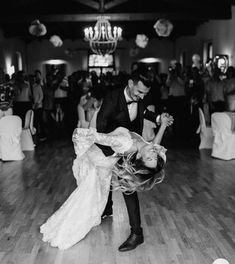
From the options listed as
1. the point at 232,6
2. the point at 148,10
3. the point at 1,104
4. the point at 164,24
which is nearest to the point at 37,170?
the point at 1,104

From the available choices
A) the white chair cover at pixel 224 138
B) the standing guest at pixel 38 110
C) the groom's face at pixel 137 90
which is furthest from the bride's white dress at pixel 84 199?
the standing guest at pixel 38 110

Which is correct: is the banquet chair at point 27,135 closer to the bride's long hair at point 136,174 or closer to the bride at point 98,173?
the bride at point 98,173

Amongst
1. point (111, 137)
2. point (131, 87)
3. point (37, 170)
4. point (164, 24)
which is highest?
point (164, 24)

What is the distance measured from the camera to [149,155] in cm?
308

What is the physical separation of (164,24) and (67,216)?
8506mm

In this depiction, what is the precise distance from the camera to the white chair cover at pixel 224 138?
659 centimetres

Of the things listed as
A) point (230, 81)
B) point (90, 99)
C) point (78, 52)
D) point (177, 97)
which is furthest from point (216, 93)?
point (78, 52)

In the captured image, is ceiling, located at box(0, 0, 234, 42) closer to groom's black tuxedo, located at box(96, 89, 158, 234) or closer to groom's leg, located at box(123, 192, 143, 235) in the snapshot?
groom's black tuxedo, located at box(96, 89, 158, 234)

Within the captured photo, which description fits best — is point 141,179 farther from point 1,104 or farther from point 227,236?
point 1,104

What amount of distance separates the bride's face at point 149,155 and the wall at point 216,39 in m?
8.77

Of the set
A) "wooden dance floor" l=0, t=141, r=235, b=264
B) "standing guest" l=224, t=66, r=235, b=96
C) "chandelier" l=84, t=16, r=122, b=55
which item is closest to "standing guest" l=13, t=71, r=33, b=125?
"wooden dance floor" l=0, t=141, r=235, b=264

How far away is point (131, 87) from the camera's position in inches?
125

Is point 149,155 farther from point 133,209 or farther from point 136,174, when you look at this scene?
point 133,209

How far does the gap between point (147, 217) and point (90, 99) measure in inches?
113
